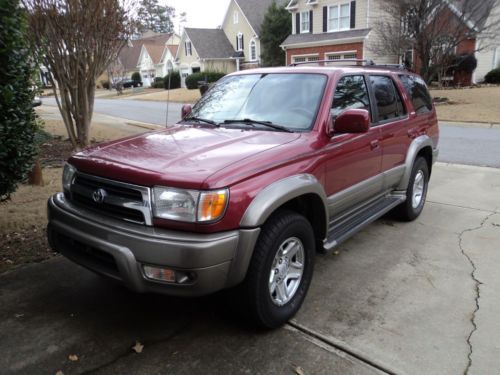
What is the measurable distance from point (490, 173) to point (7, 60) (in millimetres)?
7715

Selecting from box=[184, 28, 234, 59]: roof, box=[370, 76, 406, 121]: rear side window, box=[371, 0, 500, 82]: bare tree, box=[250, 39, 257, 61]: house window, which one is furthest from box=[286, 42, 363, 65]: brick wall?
box=[370, 76, 406, 121]: rear side window

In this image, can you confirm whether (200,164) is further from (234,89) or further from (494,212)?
(494,212)

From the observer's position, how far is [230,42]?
4600cm

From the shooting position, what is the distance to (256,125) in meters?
Result: 3.81

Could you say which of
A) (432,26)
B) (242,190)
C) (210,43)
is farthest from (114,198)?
(210,43)

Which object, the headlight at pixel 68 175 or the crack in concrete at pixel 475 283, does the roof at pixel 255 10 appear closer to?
the crack in concrete at pixel 475 283

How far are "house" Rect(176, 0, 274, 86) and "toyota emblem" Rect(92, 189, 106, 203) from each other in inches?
1562

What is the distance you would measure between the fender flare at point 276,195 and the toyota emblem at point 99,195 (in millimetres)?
978

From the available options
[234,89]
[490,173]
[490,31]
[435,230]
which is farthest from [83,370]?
[490,31]

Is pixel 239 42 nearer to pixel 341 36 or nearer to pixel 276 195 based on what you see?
pixel 341 36

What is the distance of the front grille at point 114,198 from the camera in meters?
2.82

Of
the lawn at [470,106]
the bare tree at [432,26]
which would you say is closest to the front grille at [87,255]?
the lawn at [470,106]

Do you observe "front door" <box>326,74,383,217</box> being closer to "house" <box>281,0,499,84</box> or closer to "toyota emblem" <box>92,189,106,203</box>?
"toyota emblem" <box>92,189,106,203</box>

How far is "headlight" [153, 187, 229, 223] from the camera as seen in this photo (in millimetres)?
2697
